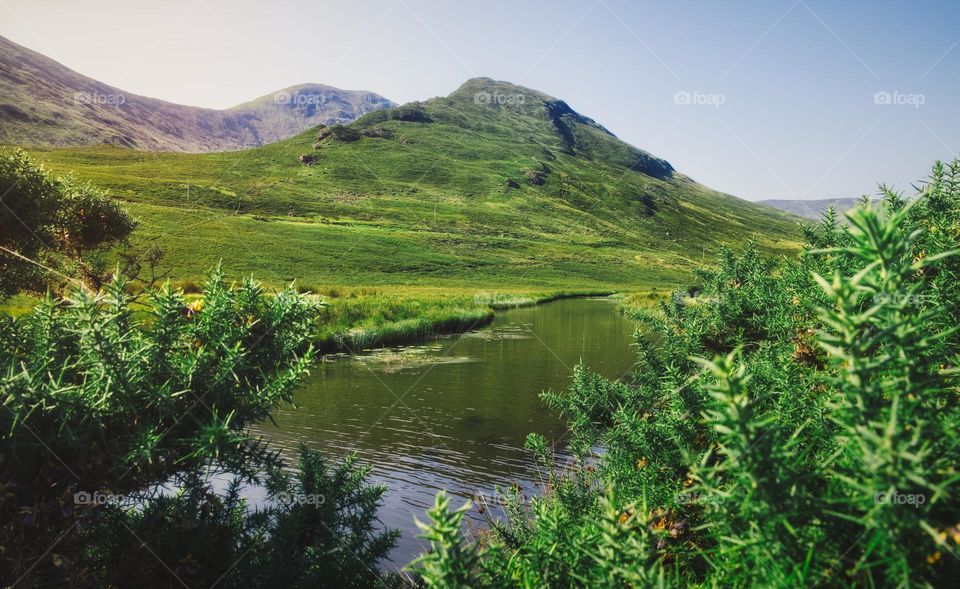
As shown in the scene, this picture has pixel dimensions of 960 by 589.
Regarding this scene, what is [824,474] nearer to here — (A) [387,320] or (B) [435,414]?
(B) [435,414]

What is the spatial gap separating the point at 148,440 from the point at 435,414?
54.7ft

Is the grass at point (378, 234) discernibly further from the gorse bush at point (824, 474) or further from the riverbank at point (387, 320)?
the gorse bush at point (824, 474)

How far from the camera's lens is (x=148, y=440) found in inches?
112

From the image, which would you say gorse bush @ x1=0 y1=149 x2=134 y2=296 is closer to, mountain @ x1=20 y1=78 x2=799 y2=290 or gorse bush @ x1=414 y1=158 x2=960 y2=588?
gorse bush @ x1=414 y1=158 x2=960 y2=588

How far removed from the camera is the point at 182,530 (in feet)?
10.3

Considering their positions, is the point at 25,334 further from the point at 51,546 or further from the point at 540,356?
the point at 540,356

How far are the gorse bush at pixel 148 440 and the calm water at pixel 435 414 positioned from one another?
380cm

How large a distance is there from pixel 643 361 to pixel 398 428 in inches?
505

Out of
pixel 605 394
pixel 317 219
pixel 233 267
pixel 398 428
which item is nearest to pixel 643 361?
pixel 605 394

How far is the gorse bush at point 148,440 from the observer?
2797 millimetres

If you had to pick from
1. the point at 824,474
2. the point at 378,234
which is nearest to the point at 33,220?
the point at 824,474

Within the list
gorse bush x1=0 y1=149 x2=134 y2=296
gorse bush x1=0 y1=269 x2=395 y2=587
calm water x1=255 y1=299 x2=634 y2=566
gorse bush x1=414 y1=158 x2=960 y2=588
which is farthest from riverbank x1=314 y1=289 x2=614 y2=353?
gorse bush x1=414 y1=158 x2=960 y2=588

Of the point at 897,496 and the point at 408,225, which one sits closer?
the point at 897,496

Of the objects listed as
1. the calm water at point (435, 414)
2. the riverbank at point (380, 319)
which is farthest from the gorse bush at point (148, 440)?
the riverbank at point (380, 319)
